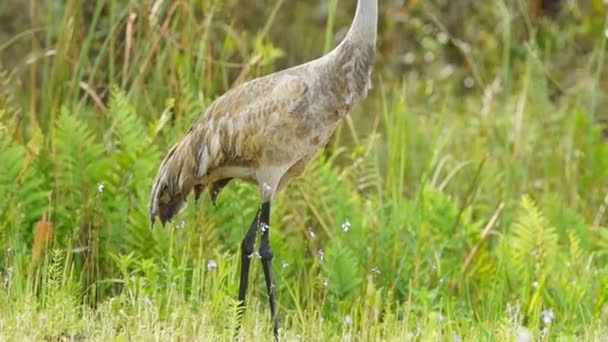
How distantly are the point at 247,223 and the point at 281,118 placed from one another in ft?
3.97

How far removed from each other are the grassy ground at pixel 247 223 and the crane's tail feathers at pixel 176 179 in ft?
0.34

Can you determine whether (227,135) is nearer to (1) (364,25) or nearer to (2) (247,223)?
(1) (364,25)

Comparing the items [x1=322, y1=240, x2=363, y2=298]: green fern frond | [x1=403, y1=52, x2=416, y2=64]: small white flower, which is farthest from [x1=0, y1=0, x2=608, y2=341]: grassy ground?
[x1=403, y1=52, x2=416, y2=64]: small white flower

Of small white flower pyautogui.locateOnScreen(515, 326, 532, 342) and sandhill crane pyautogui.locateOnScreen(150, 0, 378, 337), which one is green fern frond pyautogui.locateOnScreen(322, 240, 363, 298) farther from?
small white flower pyautogui.locateOnScreen(515, 326, 532, 342)

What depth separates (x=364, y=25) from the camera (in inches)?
253

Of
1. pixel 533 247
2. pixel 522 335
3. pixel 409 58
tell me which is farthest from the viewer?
pixel 409 58

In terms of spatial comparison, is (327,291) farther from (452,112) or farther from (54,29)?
(452,112)

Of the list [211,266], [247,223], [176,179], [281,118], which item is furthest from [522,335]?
[247,223]

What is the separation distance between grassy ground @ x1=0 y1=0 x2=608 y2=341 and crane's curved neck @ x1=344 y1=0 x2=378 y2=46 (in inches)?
40.7

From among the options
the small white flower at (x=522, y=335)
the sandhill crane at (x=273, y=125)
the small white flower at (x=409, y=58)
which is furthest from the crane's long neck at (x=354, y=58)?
the small white flower at (x=409, y=58)

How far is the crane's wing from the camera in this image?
6422 millimetres

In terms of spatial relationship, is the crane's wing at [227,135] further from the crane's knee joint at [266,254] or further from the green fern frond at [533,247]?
the green fern frond at [533,247]

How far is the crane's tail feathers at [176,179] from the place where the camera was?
21.8 ft

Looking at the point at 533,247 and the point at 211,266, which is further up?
the point at 211,266
